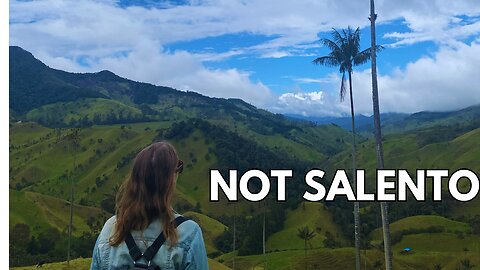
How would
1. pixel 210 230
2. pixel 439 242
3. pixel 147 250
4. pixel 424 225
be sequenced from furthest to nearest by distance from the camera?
pixel 210 230
pixel 424 225
pixel 439 242
pixel 147 250

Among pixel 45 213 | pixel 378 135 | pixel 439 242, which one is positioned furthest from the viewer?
pixel 45 213

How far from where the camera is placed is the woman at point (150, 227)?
2701mm

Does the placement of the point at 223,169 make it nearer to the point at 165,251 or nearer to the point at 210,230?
the point at 210,230

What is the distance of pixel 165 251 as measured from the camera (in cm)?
269

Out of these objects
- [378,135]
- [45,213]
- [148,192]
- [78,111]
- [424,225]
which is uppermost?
[78,111]

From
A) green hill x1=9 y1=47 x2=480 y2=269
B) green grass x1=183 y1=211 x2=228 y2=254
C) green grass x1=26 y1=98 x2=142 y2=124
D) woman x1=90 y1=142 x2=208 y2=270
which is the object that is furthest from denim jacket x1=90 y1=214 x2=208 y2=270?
green grass x1=26 y1=98 x2=142 y2=124

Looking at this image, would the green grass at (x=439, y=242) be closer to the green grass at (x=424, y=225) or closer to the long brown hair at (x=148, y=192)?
the green grass at (x=424, y=225)

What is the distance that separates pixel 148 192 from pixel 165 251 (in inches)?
13.4

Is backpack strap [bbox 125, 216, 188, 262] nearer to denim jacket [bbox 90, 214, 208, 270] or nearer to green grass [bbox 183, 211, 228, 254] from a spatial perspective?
denim jacket [bbox 90, 214, 208, 270]

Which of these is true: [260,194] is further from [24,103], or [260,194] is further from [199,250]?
[24,103]

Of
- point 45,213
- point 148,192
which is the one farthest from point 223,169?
point 148,192

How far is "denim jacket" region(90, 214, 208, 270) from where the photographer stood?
2.70m

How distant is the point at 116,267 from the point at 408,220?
3115 inches
